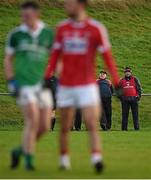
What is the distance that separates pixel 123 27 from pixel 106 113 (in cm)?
2149

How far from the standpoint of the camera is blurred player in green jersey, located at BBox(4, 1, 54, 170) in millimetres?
11391

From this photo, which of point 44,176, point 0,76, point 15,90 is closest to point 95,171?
point 44,176

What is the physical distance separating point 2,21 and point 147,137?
25938 mm

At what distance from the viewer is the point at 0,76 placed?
120 feet

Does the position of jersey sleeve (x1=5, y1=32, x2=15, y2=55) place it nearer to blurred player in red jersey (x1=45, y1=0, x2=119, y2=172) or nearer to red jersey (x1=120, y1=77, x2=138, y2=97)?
blurred player in red jersey (x1=45, y1=0, x2=119, y2=172)

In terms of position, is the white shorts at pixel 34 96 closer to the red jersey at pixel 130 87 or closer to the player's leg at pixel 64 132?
the player's leg at pixel 64 132

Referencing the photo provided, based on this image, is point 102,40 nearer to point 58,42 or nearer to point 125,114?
point 58,42

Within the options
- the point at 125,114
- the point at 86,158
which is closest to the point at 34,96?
the point at 86,158

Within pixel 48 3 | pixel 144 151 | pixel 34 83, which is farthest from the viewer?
pixel 48 3

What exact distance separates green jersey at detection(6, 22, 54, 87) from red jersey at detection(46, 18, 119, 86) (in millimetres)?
383

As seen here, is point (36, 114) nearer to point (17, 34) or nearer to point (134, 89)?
point (17, 34)

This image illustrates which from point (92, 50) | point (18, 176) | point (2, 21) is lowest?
point (18, 176)

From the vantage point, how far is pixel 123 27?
154 feet

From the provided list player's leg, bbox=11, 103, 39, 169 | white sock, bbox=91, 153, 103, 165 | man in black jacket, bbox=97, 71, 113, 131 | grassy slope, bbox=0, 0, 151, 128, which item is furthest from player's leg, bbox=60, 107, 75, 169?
grassy slope, bbox=0, 0, 151, 128
